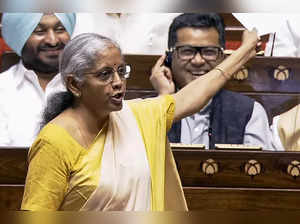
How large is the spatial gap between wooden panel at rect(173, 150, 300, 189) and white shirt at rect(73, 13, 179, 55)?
340mm

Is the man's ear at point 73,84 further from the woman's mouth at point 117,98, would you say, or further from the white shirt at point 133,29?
the white shirt at point 133,29

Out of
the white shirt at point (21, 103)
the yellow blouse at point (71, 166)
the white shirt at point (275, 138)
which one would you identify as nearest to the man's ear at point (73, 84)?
the yellow blouse at point (71, 166)

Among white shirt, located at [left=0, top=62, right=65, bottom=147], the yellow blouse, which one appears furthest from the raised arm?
white shirt, located at [left=0, top=62, right=65, bottom=147]

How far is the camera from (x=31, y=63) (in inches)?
74.9

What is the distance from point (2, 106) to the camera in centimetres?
183

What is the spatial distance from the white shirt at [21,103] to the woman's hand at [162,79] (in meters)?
0.25

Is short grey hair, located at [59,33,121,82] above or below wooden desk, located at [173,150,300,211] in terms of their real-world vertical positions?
above

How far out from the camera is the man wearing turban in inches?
71.9

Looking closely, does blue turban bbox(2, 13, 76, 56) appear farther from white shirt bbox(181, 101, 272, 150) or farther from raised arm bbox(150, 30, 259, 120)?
raised arm bbox(150, 30, 259, 120)

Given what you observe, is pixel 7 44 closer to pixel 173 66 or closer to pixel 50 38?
pixel 50 38

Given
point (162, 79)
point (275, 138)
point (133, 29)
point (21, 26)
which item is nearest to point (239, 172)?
point (275, 138)

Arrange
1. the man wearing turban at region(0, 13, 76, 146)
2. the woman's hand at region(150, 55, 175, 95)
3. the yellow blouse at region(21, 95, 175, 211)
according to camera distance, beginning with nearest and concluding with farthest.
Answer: the yellow blouse at region(21, 95, 175, 211), the woman's hand at region(150, 55, 175, 95), the man wearing turban at region(0, 13, 76, 146)

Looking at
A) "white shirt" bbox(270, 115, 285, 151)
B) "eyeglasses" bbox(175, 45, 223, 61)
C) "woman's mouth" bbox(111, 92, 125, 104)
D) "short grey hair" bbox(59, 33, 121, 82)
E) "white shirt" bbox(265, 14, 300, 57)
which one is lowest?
"white shirt" bbox(270, 115, 285, 151)

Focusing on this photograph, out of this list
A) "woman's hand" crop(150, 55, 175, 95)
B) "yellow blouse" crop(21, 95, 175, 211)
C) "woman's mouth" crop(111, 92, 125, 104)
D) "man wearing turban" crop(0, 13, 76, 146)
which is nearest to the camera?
"yellow blouse" crop(21, 95, 175, 211)
